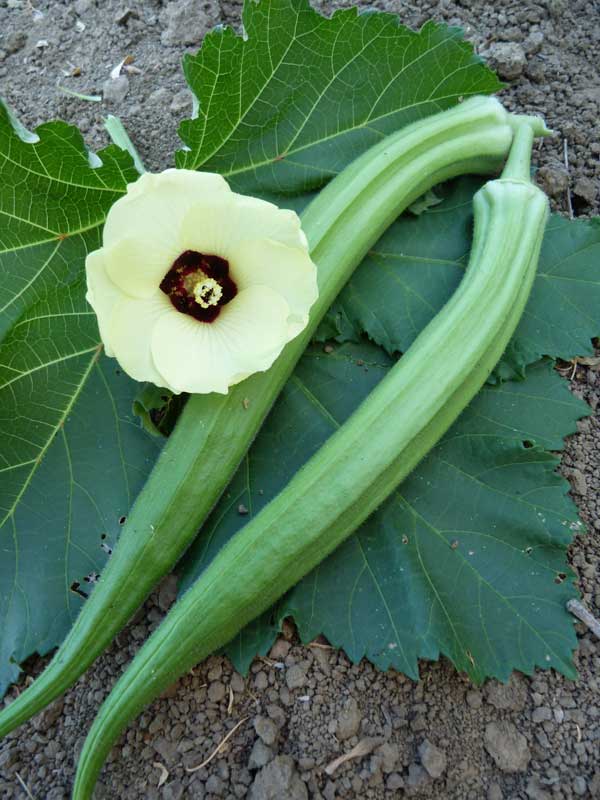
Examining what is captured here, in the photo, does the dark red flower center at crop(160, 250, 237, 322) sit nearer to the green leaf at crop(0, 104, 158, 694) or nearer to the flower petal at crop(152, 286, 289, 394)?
the flower petal at crop(152, 286, 289, 394)

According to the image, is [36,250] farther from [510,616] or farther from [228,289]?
[510,616]

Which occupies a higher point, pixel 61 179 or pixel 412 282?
pixel 61 179

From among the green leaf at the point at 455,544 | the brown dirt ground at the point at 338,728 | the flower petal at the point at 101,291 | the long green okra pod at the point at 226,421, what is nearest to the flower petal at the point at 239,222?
the flower petal at the point at 101,291

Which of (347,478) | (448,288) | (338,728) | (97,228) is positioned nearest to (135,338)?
(97,228)

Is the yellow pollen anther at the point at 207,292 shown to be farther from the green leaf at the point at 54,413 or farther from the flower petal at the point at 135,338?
the green leaf at the point at 54,413

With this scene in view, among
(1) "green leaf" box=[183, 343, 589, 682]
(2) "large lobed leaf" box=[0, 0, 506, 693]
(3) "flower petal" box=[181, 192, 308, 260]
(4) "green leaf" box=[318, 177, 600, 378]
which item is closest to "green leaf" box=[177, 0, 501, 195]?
(2) "large lobed leaf" box=[0, 0, 506, 693]

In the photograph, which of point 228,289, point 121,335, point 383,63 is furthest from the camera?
point 383,63

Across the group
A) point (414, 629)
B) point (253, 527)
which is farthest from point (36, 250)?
point (414, 629)
